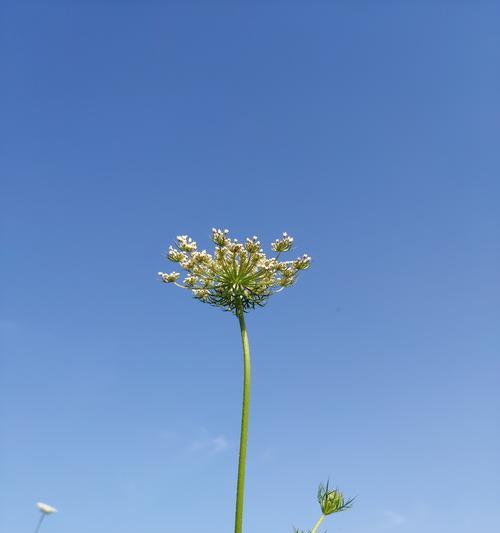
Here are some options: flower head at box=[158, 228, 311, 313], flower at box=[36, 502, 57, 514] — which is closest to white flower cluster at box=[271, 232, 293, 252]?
flower head at box=[158, 228, 311, 313]

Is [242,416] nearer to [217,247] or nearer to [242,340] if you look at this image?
[242,340]

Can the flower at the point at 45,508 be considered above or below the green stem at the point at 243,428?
below

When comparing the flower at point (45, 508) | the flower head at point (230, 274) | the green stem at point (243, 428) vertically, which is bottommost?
the flower at point (45, 508)

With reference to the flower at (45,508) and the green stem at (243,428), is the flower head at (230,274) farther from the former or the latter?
the flower at (45,508)

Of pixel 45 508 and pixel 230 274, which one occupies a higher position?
pixel 230 274

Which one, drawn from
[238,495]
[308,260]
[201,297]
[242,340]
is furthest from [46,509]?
[308,260]

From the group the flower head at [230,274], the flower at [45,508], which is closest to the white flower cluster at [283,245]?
the flower head at [230,274]

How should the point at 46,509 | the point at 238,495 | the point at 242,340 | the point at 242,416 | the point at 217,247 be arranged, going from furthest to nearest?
the point at 217,247
the point at 242,340
the point at 242,416
the point at 238,495
the point at 46,509

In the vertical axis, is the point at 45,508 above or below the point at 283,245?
below

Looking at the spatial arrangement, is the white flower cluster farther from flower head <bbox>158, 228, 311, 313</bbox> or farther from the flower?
the flower

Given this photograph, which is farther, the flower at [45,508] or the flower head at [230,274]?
the flower head at [230,274]

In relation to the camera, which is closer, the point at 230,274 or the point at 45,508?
the point at 45,508
